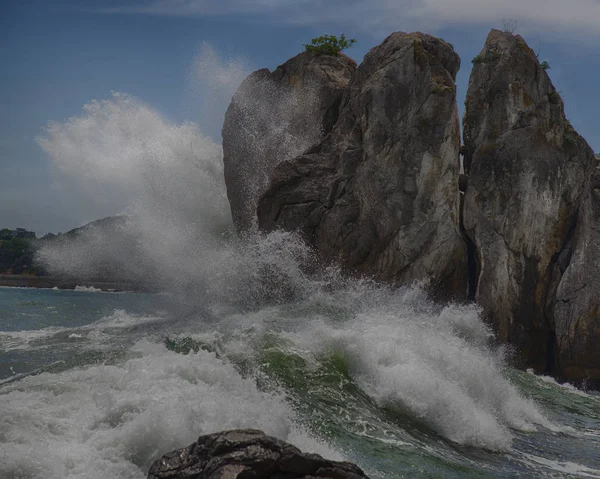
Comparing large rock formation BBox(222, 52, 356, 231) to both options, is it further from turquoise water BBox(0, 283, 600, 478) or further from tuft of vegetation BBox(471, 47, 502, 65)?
turquoise water BBox(0, 283, 600, 478)

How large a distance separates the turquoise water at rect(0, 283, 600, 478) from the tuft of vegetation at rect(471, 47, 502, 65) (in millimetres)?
8454

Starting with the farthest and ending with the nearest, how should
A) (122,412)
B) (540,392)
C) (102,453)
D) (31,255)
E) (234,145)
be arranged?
(31,255), (234,145), (540,392), (122,412), (102,453)

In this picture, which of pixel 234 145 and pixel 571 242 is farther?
pixel 234 145

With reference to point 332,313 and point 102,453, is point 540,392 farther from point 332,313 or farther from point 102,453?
point 102,453

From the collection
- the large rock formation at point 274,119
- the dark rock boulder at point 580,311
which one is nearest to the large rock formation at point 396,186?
the large rock formation at point 274,119

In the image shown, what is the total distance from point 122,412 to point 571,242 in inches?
581

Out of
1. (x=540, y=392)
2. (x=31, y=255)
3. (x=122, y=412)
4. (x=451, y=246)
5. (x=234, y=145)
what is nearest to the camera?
(x=122, y=412)

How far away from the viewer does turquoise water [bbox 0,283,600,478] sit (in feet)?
A: 19.1

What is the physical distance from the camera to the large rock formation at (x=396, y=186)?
55.5 ft

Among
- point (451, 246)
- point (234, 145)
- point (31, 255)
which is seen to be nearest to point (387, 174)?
point (451, 246)

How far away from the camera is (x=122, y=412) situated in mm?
6125

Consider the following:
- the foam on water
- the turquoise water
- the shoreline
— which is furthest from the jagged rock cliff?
the shoreline

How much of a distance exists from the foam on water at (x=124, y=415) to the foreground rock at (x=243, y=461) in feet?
2.52

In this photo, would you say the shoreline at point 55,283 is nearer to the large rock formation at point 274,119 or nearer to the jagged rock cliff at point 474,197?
the large rock formation at point 274,119
